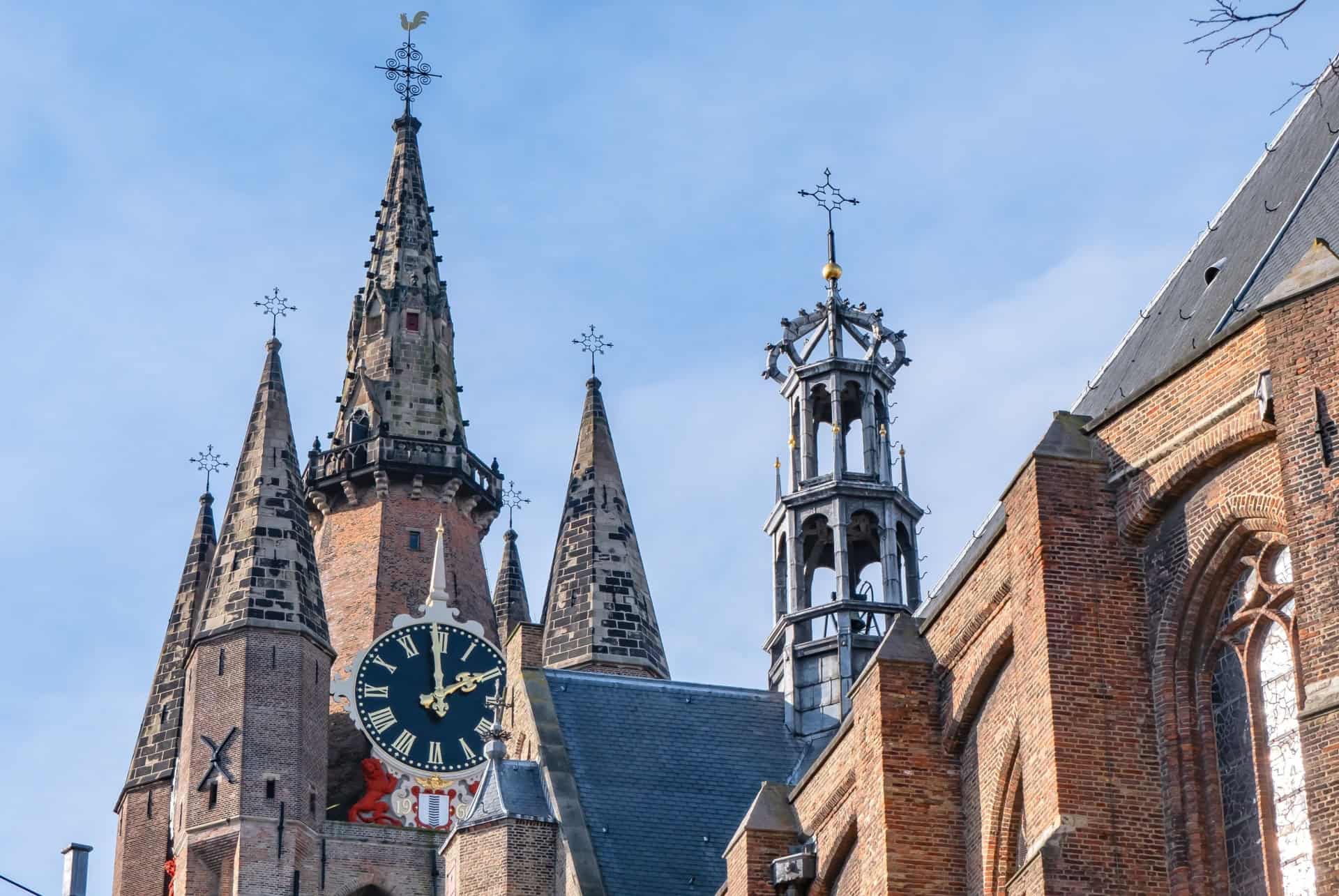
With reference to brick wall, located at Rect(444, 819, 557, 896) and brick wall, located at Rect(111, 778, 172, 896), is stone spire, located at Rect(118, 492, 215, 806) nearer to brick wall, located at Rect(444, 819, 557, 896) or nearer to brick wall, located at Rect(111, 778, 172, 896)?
brick wall, located at Rect(111, 778, 172, 896)

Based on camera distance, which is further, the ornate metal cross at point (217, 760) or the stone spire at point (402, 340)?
the stone spire at point (402, 340)

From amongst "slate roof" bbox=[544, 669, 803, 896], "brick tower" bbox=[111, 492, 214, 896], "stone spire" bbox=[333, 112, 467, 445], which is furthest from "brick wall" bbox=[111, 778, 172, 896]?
"slate roof" bbox=[544, 669, 803, 896]

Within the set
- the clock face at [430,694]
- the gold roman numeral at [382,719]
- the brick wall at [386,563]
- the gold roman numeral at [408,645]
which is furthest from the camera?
the brick wall at [386,563]

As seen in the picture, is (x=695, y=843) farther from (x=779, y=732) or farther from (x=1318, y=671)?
(x=1318, y=671)

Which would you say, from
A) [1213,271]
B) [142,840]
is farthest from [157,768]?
[1213,271]

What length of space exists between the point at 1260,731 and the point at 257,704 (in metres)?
35.7

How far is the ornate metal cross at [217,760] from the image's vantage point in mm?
58125

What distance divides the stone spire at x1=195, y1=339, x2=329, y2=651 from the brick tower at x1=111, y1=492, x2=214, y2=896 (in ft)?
7.15

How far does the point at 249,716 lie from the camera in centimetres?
5872

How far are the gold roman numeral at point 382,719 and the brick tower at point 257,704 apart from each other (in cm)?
263

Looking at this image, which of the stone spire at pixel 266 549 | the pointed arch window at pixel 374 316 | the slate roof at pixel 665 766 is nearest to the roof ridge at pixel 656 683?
the slate roof at pixel 665 766

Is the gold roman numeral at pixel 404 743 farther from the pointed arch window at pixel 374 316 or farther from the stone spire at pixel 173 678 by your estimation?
the pointed arch window at pixel 374 316

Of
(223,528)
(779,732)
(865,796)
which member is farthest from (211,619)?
(865,796)

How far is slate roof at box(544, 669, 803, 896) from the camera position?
43344 mm
